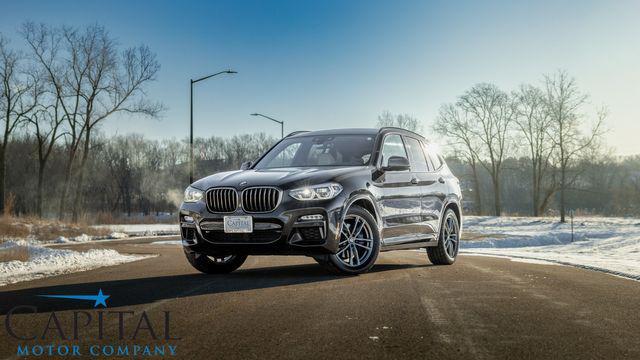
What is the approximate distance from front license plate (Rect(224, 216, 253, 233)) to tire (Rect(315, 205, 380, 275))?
1095 millimetres

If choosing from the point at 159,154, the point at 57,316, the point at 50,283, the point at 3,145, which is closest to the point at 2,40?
the point at 3,145

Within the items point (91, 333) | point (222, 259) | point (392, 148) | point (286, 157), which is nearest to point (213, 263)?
point (222, 259)

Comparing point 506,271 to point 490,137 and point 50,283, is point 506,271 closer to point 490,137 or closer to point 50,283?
point 50,283

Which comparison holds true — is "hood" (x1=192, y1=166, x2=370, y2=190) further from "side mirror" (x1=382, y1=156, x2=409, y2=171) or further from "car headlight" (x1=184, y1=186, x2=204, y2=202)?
"side mirror" (x1=382, y1=156, x2=409, y2=171)

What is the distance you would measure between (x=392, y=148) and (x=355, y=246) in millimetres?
2063

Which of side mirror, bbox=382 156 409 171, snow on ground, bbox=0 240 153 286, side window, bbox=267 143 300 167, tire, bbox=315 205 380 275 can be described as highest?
side window, bbox=267 143 300 167

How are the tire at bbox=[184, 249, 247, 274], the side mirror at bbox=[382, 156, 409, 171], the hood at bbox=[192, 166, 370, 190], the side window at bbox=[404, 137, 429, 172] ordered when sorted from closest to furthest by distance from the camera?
the hood at bbox=[192, 166, 370, 190], the side mirror at bbox=[382, 156, 409, 171], the tire at bbox=[184, 249, 247, 274], the side window at bbox=[404, 137, 429, 172]

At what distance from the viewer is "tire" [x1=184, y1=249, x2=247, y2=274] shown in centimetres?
924

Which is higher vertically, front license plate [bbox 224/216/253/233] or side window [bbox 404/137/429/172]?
side window [bbox 404/137/429/172]

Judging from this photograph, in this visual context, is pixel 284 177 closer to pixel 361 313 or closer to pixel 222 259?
pixel 222 259

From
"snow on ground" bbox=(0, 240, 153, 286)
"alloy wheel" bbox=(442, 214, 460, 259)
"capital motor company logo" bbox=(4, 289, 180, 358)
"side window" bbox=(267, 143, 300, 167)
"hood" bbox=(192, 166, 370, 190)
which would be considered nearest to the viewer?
"capital motor company logo" bbox=(4, 289, 180, 358)

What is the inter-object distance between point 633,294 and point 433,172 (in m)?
4.00

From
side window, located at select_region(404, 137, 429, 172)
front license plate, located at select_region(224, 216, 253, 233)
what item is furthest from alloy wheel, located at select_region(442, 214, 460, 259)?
front license plate, located at select_region(224, 216, 253, 233)

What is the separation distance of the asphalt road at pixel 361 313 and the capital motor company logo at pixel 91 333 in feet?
0.10
